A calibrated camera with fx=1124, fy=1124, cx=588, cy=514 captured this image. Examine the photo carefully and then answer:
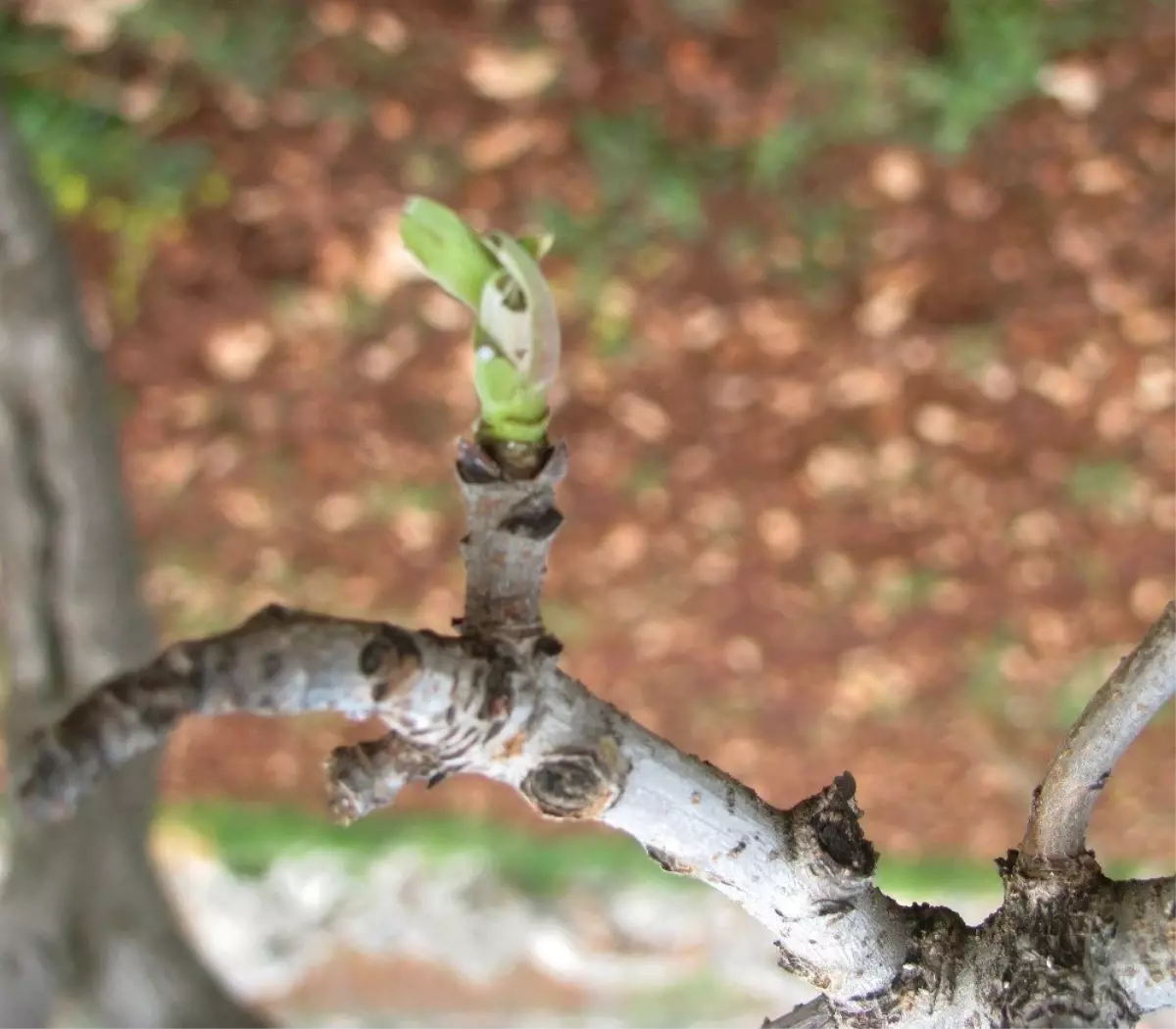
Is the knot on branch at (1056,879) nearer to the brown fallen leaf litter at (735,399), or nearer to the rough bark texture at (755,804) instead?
the rough bark texture at (755,804)

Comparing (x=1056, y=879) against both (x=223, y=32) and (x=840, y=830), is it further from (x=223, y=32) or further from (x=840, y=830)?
(x=223, y=32)

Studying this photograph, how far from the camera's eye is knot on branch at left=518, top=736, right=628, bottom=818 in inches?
15.1

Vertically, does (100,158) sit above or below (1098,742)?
below

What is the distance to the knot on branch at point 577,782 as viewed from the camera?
1.26 feet

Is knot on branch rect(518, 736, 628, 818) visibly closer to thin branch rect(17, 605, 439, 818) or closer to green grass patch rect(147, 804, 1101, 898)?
thin branch rect(17, 605, 439, 818)

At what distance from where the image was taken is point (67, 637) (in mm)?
1190

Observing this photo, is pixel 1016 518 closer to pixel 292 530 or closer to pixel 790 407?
pixel 790 407

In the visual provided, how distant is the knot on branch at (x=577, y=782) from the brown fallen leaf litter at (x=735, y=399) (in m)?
1.01

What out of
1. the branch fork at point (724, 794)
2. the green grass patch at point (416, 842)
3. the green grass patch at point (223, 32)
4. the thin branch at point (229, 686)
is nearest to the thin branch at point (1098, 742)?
the branch fork at point (724, 794)

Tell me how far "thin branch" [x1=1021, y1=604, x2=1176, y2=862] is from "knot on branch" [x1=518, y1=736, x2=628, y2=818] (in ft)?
0.52

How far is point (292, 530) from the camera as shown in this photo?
1.68 m

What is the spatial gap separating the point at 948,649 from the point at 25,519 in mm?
1270

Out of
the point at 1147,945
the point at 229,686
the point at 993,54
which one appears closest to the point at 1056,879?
the point at 1147,945

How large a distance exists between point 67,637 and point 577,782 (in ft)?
3.20
